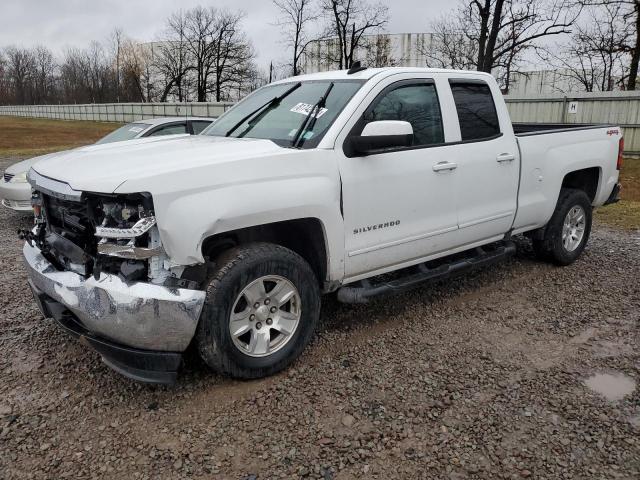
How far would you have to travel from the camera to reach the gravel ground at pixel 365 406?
264cm

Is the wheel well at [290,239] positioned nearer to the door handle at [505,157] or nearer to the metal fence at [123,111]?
the door handle at [505,157]

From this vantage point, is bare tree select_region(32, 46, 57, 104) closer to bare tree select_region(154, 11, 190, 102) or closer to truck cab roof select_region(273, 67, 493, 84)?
bare tree select_region(154, 11, 190, 102)

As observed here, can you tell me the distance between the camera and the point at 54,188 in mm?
3076

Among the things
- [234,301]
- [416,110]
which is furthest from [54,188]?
[416,110]

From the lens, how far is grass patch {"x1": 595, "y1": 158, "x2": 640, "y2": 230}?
8.01 meters

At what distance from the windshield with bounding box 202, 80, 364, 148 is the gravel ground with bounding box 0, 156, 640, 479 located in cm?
155

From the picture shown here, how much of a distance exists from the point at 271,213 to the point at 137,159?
2.85ft

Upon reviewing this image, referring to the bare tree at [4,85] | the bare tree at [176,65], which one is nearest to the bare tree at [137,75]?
the bare tree at [176,65]

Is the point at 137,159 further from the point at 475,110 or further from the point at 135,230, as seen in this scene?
the point at 475,110

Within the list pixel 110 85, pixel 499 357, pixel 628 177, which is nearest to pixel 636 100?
pixel 628 177

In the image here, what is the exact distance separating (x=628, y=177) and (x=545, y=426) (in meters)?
11.7

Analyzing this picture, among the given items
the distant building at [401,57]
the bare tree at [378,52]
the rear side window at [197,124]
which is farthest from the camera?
the bare tree at [378,52]

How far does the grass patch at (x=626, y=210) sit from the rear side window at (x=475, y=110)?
428 centimetres

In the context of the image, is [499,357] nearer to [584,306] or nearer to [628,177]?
[584,306]
